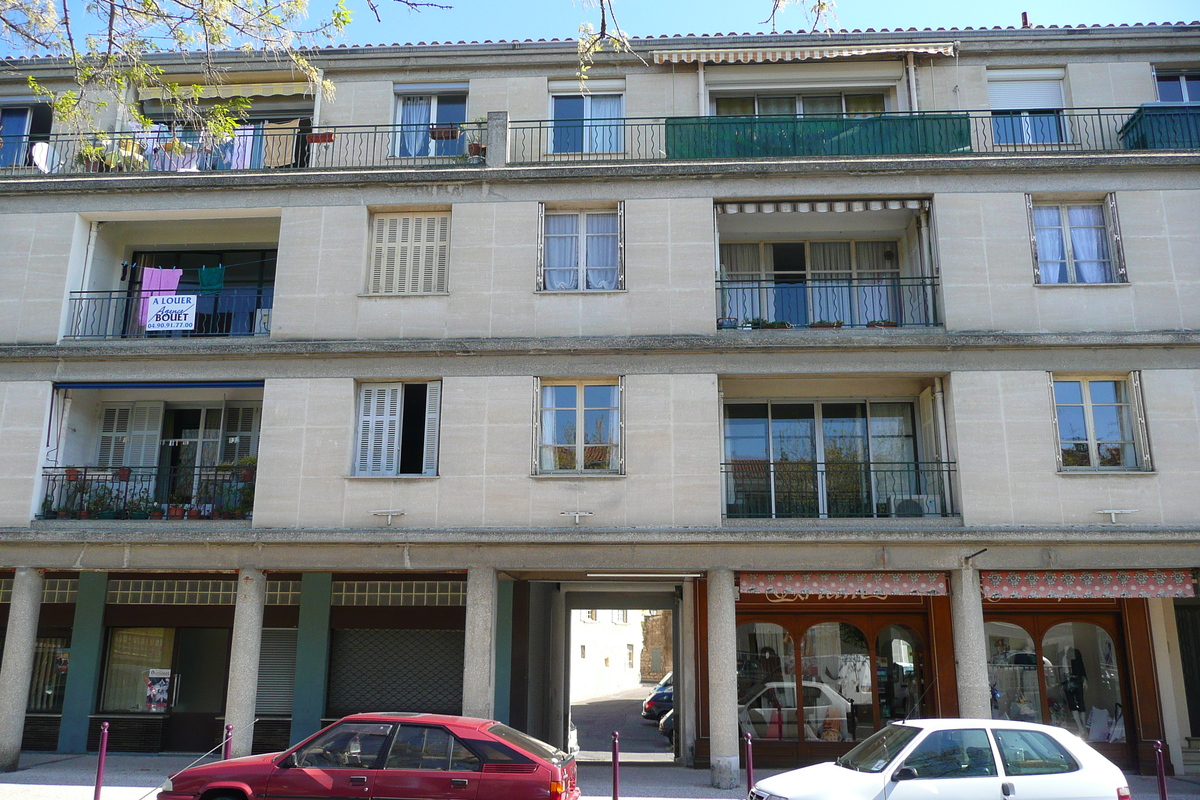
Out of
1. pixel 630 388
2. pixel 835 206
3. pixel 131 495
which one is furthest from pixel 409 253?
pixel 835 206

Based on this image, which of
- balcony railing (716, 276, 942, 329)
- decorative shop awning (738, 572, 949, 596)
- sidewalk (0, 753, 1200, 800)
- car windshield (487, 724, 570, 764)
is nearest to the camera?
car windshield (487, 724, 570, 764)

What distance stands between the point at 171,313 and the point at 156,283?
0.91 metres

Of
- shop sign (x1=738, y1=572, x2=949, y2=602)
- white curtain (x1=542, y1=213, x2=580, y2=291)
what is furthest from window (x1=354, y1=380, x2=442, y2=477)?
shop sign (x1=738, y1=572, x2=949, y2=602)

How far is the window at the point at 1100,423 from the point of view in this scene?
15750 millimetres

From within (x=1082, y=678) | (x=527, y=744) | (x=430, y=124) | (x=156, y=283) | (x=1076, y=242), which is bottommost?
(x=527, y=744)

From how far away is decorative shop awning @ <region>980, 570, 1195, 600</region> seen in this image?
602 inches

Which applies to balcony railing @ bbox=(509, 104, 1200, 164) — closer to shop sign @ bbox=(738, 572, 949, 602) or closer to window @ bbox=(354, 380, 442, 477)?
window @ bbox=(354, 380, 442, 477)

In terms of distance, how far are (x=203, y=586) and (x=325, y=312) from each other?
6353 millimetres

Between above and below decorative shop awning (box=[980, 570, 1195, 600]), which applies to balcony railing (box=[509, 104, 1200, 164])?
above

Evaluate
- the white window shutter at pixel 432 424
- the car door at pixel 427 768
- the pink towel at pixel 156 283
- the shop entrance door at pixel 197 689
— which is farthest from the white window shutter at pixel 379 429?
the car door at pixel 427 768

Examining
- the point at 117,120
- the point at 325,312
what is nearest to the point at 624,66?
the point at 325,312

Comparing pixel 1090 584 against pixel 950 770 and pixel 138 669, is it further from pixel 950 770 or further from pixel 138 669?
pixel 138 669

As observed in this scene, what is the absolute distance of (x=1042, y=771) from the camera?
9828mm

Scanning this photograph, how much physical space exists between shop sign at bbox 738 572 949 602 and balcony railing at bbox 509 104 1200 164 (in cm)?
746
